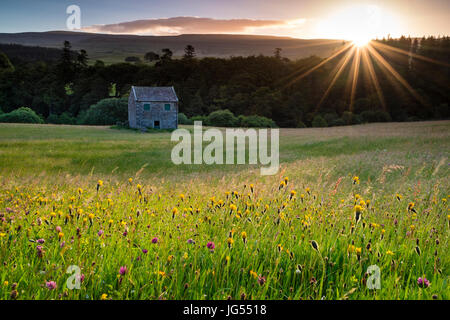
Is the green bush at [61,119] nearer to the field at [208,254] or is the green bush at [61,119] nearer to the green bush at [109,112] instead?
the green bush at [109,112]

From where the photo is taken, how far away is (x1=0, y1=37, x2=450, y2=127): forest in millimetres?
72438

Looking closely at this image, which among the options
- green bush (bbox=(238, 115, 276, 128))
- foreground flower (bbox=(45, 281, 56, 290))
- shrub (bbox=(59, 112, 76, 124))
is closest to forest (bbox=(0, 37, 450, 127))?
shrub (bbox=(59, 112, 76, 124))

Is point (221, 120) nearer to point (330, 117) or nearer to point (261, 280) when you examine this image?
point (330, 117)

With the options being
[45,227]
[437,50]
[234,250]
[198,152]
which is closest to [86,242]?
[45,227]

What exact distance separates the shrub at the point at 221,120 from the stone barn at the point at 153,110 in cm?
1350

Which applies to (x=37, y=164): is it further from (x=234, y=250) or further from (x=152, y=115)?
(x=152, y=115)

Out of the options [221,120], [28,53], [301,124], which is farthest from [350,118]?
[28,53]

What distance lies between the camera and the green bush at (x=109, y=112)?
66.2 meters

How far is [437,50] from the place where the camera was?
302 ft

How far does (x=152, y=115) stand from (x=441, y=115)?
62.4 metres

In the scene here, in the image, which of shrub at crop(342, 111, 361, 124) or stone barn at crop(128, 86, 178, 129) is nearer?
stone barn at crop(128, 86, 178, 129)

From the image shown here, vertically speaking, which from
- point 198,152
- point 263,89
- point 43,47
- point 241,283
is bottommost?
point 198,152

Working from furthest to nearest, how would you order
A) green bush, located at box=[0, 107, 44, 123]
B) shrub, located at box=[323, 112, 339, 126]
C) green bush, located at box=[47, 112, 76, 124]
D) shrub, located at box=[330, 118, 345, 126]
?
shrub, located at box=[323, 112, 339, 126] → shrub, located at box=[330, 118, 345, 126] → green bush, located at box=[47, 112, 76, 124] → green bush, located at box=[0, 107, 44, 123]

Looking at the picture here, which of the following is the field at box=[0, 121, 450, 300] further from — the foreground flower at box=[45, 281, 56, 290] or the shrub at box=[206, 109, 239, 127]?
the shrub at box=[206, 109, 239, 127]
